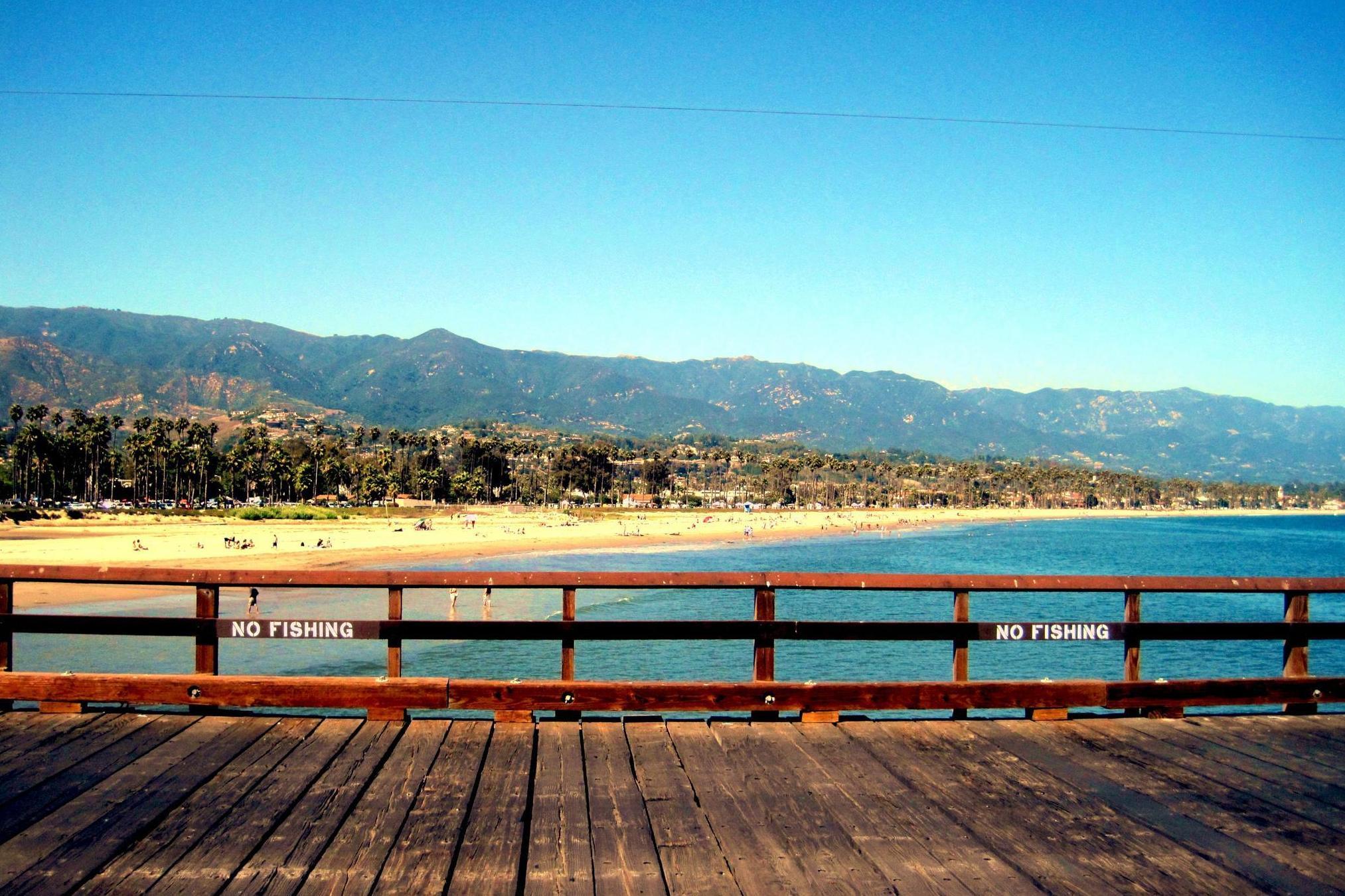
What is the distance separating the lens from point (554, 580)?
650cm

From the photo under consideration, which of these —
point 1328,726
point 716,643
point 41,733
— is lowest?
point 716,643

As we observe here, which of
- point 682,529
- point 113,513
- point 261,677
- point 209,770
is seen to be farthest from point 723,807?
point 113,513

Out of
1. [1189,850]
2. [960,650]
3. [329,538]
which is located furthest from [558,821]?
[329,538]

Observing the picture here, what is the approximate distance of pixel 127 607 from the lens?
3381cm

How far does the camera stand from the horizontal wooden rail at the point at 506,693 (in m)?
6.21

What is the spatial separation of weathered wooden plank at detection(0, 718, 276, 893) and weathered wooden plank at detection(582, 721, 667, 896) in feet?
6.92

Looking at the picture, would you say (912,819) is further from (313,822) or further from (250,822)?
(250,822)

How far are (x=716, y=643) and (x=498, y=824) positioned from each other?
2494 cm

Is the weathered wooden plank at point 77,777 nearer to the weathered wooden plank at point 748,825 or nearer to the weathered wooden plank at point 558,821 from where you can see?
the weathered wooden plank at point 558,821

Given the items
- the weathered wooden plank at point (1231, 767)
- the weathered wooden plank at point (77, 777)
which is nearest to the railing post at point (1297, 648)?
the weathered wooden plank at point (1231, 767)

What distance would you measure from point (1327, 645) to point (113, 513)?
105 m

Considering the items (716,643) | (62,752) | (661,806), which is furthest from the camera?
(716,643)

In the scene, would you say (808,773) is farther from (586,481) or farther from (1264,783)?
(586,481)

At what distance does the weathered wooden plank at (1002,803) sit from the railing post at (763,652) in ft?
1.90
